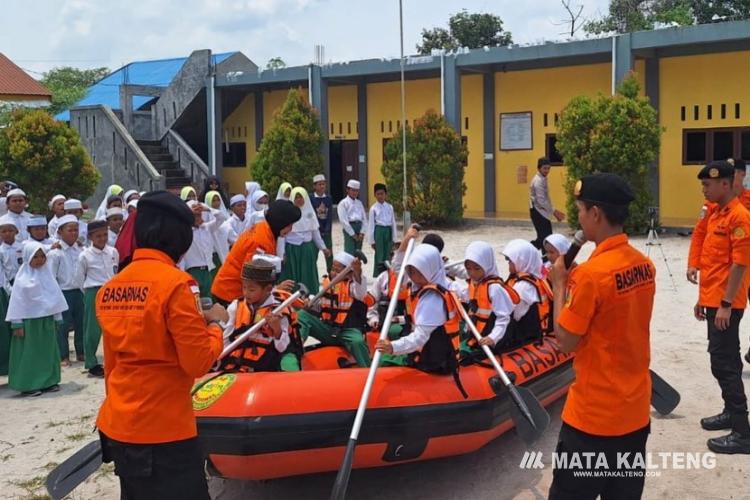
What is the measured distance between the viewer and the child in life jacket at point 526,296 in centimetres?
561

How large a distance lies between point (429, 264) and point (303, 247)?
4.94m

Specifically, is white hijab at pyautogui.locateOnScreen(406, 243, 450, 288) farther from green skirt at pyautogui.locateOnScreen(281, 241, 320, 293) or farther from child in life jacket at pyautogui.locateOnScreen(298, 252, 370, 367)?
green skirt at pyautogui.locateOnScreen(281, 241, 320, 293)

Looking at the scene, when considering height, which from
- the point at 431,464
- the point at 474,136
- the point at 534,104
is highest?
the point at 534,104

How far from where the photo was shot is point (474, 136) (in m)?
19.2

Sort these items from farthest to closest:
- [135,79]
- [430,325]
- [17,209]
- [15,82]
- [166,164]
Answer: [15,82]
[135,79]
[166,164]
[17,209]
[430,325]

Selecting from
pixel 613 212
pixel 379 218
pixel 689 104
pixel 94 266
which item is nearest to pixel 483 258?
pixel 613 212

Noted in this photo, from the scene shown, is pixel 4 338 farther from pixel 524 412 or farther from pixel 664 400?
pixel 664 400

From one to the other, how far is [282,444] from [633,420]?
76.4 inches

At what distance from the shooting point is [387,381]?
4602 millimetres

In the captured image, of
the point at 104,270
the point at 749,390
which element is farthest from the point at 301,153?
the point at 749,390

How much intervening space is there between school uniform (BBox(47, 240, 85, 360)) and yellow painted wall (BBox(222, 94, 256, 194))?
50.6ft

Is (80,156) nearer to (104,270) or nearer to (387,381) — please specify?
(104,270)

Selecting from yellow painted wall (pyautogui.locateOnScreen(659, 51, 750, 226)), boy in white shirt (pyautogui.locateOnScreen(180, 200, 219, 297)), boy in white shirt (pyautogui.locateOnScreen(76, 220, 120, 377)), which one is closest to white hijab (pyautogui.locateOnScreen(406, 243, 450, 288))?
boy in white shirt (pyautogui.locateOnScreen(76, 220, 120, 377))

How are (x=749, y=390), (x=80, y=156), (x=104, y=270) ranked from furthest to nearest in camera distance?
(x=80, y=156), (x=104, y=270), (x=749, y=390)
